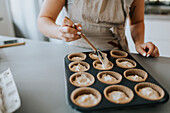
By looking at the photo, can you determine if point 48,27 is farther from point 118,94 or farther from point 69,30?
point 118,94

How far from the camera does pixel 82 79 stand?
2.02 ft

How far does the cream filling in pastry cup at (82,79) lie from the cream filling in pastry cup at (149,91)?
184 mm

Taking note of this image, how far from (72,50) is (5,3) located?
2.13 meters

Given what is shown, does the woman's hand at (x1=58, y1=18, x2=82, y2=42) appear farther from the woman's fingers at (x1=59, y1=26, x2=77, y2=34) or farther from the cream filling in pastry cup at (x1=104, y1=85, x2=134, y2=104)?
the cream filling in pastry cup at (x1=104, y1=85, x2=134, y2=104)

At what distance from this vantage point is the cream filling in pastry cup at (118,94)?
1.61ft

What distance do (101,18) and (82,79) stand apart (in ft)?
1.63

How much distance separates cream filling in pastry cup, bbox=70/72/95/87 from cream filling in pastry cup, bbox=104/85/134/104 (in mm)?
79

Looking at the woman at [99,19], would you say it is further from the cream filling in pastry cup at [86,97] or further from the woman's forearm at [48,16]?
the cream filling in pastry cup at [86,97]

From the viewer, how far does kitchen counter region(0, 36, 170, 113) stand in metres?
0.51

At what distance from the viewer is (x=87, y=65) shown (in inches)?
28.6

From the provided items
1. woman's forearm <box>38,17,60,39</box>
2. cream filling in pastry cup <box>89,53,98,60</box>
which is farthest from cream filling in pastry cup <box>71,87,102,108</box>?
woman's forearm <box>38,17,60,39</box>

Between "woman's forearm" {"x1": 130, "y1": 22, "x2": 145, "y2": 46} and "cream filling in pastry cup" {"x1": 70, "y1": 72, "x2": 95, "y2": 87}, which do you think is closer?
"cream filling in pastry cup" {"x1": 70, "y1": 72, "x2": 95, "y2": 87}

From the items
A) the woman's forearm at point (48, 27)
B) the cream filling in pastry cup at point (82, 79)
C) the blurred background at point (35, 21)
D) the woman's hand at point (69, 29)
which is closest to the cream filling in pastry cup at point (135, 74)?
the cream filling in pastry cup at point (82, 79)

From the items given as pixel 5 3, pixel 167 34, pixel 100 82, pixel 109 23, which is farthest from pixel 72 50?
pixel 5 3
